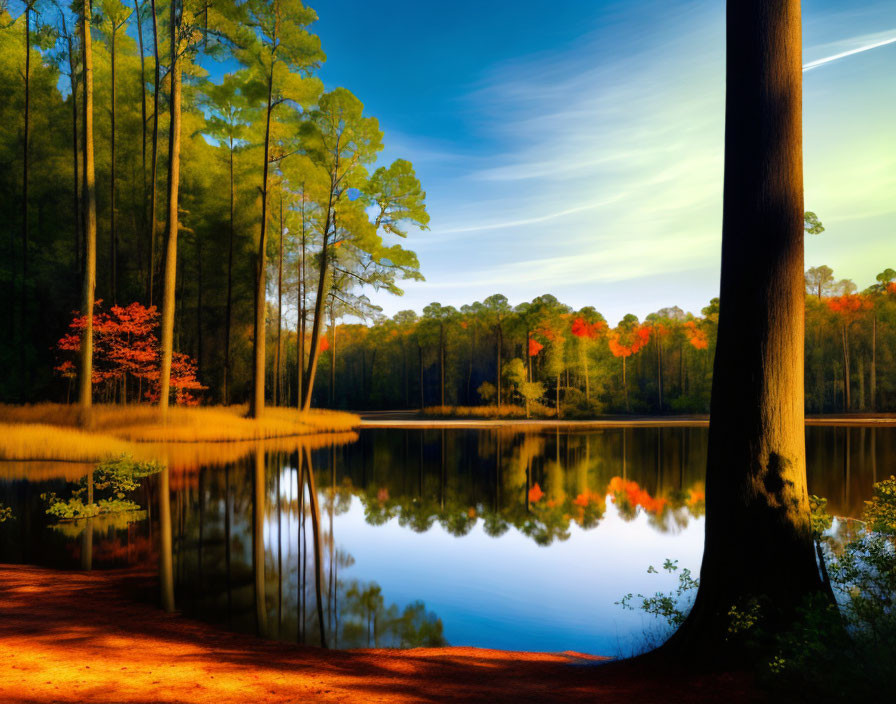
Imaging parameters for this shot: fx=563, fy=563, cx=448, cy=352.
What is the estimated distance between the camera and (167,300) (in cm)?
1947

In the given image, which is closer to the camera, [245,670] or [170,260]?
[245,670]

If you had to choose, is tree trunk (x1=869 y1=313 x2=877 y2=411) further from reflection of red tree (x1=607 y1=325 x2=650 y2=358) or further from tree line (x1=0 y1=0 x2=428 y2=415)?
tree line (x1=0 y1=0 x2=428 y2=415)

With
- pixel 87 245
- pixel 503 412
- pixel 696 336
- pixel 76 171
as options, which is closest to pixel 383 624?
pixel 87 245

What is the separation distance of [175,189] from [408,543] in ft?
56.4

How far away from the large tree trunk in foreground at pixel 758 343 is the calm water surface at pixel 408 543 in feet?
5.29

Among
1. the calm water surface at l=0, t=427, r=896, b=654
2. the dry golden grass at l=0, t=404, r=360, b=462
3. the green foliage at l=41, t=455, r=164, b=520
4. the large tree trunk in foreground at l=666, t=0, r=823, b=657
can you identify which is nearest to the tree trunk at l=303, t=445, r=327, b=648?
the calm water surface at l=0, t=427, r=896, b=654

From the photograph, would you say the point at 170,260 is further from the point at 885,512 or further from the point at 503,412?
the point at 503,412

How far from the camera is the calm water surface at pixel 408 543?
5.87 metres

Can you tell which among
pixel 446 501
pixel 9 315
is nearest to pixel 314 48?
pixel 9 315

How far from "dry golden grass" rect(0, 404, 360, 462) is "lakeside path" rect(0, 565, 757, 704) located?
9413mm

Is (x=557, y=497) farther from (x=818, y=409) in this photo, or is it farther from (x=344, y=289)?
(x=818, y=409)

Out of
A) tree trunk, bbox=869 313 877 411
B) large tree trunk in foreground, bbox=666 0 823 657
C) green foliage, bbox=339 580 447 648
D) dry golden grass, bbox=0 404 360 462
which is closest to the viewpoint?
large tree trunk in foreground, bbox=666 0 823 657

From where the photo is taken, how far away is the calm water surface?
19.2 feet

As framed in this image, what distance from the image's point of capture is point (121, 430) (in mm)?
18250
